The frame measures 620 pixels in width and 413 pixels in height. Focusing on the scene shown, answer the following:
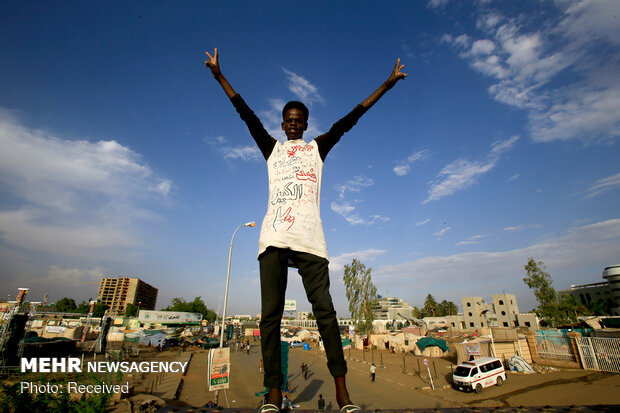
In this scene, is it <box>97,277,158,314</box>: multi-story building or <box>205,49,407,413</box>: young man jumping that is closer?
<box>205,49,407,413</box>: young man jumping

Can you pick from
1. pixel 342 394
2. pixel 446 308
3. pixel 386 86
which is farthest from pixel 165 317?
pixel 446 308

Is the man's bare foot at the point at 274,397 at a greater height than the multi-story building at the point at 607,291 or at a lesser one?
lesser

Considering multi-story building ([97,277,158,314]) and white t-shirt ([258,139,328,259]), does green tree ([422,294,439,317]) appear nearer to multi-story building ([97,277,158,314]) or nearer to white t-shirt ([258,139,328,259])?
white t-shirt ([258,139,328,259])

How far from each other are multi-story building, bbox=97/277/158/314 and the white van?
13872cm

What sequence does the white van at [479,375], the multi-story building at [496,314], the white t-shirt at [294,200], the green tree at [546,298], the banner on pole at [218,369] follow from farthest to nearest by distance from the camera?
the multi-story building at [496,314] → the green tree at [546,298] → the white van at [479,375] → the banner on pole at [218,369] → the white t-shirt at [294,200]

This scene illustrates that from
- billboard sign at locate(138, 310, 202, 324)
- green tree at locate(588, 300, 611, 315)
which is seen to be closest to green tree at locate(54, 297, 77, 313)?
billboard sign at locate(138, 310, 202, 324)

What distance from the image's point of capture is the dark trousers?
225 centimetres

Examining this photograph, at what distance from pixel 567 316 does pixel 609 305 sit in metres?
49.4

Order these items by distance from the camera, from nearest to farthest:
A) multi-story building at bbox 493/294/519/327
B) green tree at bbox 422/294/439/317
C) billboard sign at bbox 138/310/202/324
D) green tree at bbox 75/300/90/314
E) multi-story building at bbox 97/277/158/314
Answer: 1. multi-story building at bbox 493/294/519/327
2. billboard sign at bbox 138/310/202/324
3. green tree at bbox 422/294/439/317
4. green tree at bbox 75/300/90/314
5. multi-story building at bbox 97/277/158/314

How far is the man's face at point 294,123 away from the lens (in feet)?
10.5

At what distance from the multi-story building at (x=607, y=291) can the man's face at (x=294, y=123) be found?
86.1 metres

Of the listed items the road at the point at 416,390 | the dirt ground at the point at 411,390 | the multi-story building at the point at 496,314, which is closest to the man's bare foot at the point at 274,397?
the dirt ground at the point at 411,390

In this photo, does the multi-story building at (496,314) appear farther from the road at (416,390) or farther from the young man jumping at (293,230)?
the young man jumping at (293,230)

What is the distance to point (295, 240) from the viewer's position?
249cm
